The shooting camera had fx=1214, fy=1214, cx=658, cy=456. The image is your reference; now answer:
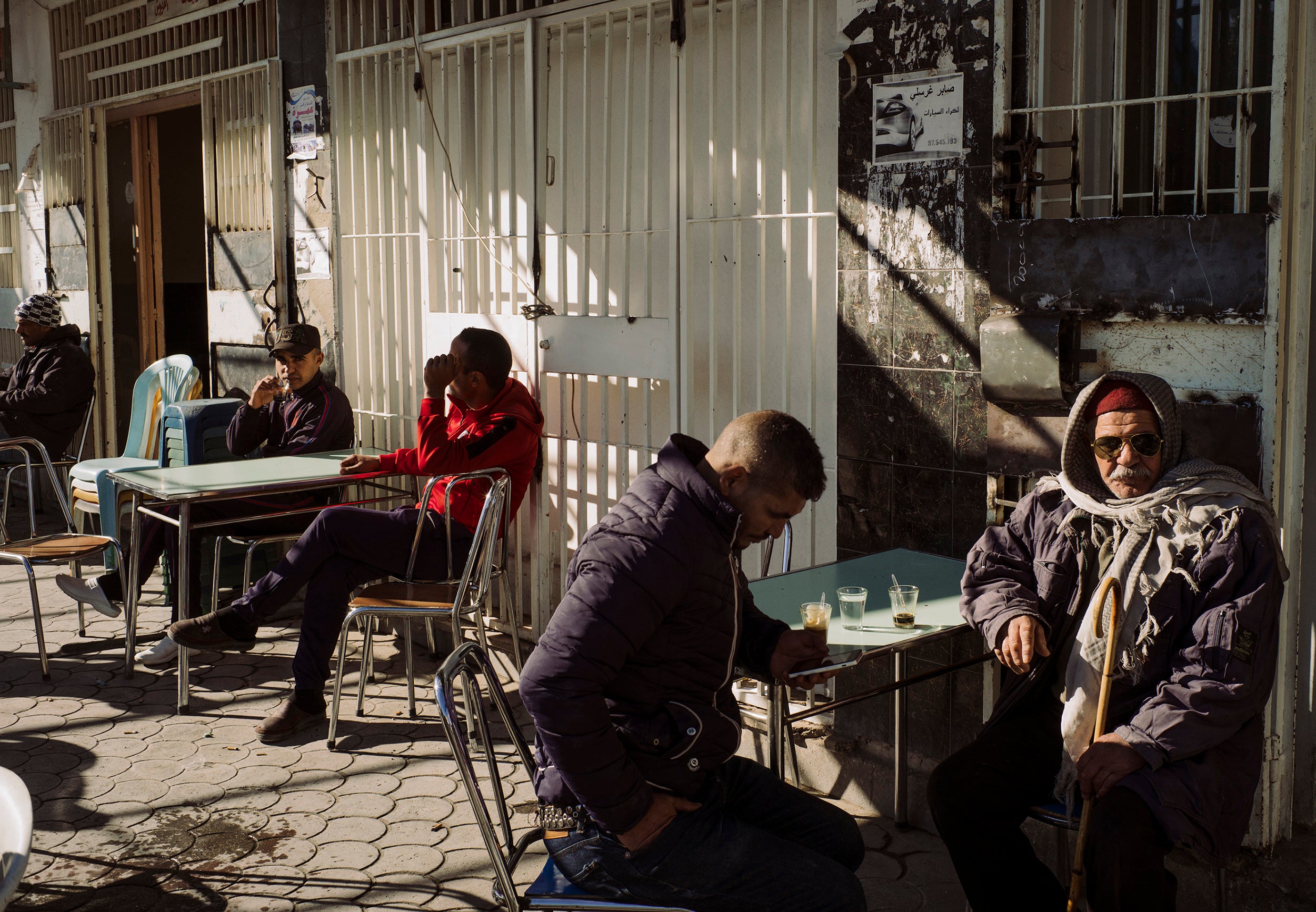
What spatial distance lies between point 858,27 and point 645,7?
3.94 ft

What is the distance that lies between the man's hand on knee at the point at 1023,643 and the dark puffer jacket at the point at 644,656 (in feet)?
2.56

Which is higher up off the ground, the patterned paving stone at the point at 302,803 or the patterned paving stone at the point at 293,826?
the patterned paving stone at the point at 302,803

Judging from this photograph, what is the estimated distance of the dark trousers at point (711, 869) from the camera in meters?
2.38

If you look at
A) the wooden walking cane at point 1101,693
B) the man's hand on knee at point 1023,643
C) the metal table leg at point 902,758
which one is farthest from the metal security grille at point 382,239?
the wooden walking cane at point 1101,693

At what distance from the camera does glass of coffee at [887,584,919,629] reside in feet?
10.6

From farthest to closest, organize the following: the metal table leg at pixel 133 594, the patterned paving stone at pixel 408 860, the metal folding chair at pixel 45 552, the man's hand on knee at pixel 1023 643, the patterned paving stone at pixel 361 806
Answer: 1. the metal folding chair at pixel 45 552
2. the metal table leg at pixel 133 594
3. the patterned paving stone at pixel 361 806
4. the patterned paving stone at pixel 408 860
5. the man's hand on knee at pixel 1023 643

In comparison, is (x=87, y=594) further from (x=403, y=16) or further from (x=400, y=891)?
(x=403, y=16)

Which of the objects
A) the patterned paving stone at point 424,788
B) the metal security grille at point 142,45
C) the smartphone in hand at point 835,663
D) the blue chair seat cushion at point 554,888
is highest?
the metal security grille at point 142,45

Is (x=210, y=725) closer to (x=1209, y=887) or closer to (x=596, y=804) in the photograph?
(x=596, y=804)

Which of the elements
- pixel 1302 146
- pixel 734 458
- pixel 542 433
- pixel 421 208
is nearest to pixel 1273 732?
pixel 1302 146

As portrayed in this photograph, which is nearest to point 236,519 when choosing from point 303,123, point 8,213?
point 303,123

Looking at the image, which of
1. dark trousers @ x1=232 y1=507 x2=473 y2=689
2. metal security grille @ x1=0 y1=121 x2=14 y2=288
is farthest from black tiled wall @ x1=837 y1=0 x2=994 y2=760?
metal security grille @ x1=0 y1=121 x2=14 y2=288

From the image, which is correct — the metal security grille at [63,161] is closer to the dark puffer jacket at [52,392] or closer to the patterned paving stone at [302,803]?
the dark puffer jacket at [52,392]

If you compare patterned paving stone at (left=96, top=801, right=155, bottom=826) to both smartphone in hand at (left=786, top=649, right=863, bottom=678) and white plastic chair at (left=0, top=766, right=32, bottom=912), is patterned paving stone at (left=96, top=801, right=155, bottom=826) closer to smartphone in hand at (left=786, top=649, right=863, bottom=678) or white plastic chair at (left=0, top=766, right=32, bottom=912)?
white plastic chair at (left=0, top=766, right=32, bottom=912)
